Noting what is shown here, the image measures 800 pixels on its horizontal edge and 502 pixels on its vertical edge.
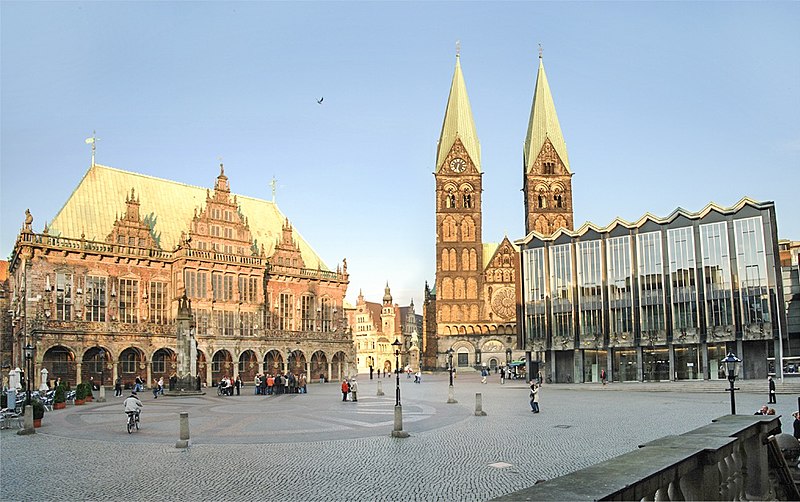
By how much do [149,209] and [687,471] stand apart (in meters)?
67.6

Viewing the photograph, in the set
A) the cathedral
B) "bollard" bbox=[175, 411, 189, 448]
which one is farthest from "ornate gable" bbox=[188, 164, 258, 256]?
"bollard" bbox=[175, 411, 189, 448]

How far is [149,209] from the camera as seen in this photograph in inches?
2692

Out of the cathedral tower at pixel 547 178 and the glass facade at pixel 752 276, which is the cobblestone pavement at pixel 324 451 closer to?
the glass facade at pixel 752 276

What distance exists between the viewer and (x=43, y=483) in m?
14.8

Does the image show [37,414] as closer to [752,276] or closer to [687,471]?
[687,471]

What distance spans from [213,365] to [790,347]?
160 feet

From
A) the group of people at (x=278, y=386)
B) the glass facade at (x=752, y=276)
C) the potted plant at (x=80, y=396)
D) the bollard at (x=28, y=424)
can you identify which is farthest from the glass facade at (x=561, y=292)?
the bollard at (x=28, y=424)

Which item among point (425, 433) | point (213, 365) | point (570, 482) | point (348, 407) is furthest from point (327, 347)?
point (570, 482)

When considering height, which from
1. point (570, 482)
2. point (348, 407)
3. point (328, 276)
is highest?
point (328, 276)

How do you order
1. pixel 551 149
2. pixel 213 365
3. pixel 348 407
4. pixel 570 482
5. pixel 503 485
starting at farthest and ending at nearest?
pixel 551 149 → pixel 213 365 → pixel 348 407 → pixel 503 485 → pixel 570 482

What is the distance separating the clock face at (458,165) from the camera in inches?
4385

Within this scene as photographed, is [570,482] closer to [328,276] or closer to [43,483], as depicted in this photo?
[43,483]

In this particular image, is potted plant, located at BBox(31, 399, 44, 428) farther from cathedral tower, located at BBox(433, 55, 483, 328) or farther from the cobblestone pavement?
cathedral tower, located at BBox(433, 55, 483, 328)

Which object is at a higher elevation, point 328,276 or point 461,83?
point 461,83
